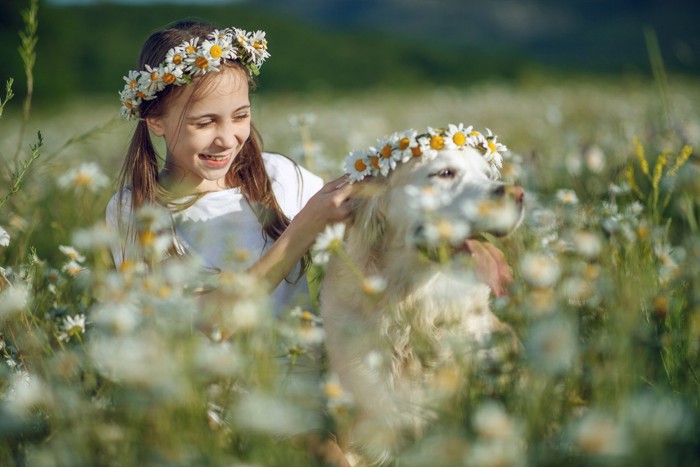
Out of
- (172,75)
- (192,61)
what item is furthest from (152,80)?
(192,61)

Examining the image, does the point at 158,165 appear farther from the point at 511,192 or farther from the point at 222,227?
the point at 511,192

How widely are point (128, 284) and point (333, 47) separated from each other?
41.7 meters

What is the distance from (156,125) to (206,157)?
35cm

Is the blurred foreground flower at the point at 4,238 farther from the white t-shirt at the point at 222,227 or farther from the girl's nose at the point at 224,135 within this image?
the girl's nose at the point at 224,135

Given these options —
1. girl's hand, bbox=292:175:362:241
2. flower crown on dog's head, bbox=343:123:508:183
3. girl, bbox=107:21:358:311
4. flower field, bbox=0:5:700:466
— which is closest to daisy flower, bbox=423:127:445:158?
flower crown on dog's head, bbox=343:123:508:183

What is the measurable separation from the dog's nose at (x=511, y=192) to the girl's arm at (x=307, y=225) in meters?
0.72

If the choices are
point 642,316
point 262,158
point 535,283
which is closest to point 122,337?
point 535,283

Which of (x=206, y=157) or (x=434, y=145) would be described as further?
(x=206, y=157)

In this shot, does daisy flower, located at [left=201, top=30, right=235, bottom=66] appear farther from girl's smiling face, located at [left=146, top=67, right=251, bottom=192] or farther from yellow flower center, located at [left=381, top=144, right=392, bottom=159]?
yellow flower center, located at [left=381, top=144, right=392, bottom=159]

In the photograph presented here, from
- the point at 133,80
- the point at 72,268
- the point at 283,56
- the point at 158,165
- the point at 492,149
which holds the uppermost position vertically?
the point at 133,80

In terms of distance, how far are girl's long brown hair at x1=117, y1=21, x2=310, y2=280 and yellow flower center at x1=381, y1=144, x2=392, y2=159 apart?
103 centimetres

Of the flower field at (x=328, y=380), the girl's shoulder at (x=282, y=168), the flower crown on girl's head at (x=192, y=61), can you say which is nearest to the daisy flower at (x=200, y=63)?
the flower crown on girl's head at (x=192, y=61)

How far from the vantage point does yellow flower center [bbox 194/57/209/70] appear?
3260 millimetres

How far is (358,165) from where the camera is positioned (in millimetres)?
2770
